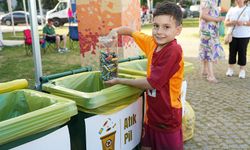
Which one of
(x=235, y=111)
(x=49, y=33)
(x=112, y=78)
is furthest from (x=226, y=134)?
(x=49, y=33)

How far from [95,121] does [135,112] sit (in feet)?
1.67

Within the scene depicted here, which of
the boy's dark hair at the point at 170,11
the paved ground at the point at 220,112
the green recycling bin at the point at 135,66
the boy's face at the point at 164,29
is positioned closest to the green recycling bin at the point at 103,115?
the green recycling bin at the point at 135,66

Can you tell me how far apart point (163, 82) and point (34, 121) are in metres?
0.87

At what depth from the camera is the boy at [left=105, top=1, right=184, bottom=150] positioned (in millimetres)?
1979

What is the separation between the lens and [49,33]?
31.5ft

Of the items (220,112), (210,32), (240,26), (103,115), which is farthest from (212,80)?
(103,115)

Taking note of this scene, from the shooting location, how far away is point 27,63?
764 cm

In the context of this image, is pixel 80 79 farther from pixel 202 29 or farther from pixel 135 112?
pixel 202 29

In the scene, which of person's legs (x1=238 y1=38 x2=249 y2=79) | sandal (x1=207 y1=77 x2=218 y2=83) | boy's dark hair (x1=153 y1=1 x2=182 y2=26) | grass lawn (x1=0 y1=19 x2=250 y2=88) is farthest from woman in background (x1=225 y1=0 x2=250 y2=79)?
boy's dark hair (x1=153 y1=1 x2=182 y2=26)

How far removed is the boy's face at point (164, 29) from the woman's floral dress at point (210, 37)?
10.6 ft

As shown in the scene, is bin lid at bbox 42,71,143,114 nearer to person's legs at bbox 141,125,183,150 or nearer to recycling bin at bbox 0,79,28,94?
recycling bin at bbox 0,79,28,94

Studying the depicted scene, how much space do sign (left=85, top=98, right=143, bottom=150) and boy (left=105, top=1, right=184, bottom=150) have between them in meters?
0.15

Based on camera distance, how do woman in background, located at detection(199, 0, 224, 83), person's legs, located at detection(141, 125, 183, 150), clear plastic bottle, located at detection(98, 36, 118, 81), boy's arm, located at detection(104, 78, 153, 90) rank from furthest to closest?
1. woman in background, located at detection(199, 0, 224, 83)
2. clear plastic bottle, located at detection(98, 36, 118, 81)
3. person's legs, located at detection(141, 125, 183, 150)
4. boy's arm, located at detection(104, 78, 153, 90)

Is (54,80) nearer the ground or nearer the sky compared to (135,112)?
nearer the sky
